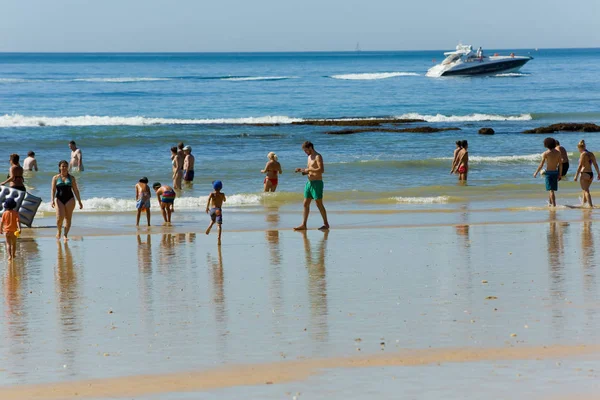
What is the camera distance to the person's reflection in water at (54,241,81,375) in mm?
7434

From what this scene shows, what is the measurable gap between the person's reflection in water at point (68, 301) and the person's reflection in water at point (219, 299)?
122 cm

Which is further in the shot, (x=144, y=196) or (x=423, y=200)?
(x=423, y=200)

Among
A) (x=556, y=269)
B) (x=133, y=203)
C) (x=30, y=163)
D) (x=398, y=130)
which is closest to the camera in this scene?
(x=556, y=269)

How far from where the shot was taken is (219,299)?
367 inches

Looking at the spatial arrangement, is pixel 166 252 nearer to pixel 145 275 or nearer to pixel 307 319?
pixel 145 275

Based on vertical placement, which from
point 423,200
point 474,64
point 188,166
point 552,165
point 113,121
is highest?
point 474,64

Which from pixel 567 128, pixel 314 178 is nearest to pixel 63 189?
pixel 314 178

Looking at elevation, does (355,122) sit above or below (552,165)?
above

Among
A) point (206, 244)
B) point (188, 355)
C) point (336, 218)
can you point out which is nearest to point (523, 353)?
point (188, 355)

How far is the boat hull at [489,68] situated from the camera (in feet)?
276

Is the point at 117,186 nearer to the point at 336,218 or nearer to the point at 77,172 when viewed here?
the point at 77,172

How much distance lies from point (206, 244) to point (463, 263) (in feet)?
13.7

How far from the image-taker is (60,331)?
316 inches

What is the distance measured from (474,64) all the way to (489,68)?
255 centimetres
